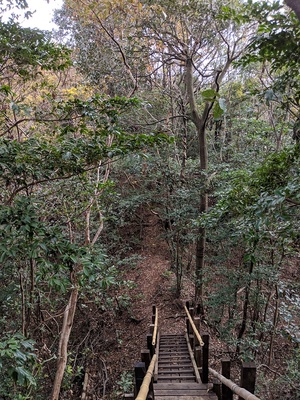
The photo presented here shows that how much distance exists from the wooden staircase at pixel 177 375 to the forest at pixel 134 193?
127 centimetres

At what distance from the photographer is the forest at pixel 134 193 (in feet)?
10.0

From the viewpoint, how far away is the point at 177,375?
4.58 metres

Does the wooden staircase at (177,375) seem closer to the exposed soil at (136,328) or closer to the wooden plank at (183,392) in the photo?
the wooden plank at (183,392)

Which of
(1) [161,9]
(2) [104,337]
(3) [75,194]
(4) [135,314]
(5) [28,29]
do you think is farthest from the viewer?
(4) [135,314]

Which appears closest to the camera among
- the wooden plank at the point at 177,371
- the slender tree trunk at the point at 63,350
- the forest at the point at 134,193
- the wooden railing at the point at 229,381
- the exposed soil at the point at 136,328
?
the wooden railing at the point at 229,381

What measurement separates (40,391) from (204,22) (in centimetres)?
1087

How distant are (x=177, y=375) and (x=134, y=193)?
7888 mm

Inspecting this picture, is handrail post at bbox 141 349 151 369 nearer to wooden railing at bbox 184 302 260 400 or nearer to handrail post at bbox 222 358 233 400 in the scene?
wooden railing at bbox 184 302 260 400

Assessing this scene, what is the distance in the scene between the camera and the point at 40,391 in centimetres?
635

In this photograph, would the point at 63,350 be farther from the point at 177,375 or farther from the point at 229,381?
the point at 229,381

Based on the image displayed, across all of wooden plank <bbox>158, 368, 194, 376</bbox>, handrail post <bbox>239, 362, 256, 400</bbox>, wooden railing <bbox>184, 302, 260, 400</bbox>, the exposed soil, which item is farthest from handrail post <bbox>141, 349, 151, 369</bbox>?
the exposed soil

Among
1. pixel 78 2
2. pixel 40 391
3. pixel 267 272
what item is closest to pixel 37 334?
pixel 40 391

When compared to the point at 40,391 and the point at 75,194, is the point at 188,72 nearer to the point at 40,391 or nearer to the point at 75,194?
the point at 75,194

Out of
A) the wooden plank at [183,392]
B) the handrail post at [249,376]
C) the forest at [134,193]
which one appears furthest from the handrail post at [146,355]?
the handrail post at [249,376]
